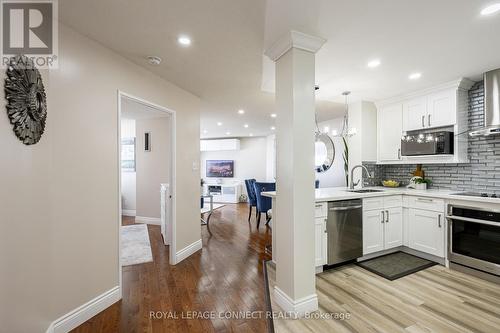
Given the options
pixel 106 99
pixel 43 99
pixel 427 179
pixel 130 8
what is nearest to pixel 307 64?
pixel 130 8

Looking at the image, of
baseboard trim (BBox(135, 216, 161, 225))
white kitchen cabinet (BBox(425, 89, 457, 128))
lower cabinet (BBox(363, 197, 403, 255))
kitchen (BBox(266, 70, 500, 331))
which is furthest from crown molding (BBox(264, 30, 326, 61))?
baseboard trim (BBox(135, 216, 161, 225))

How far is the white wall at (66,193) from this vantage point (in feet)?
4.02

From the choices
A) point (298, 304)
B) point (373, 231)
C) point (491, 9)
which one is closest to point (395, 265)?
point (373, 231)

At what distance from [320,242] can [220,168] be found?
6.47m

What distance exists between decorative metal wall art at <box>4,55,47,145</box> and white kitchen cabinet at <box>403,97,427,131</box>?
4.42m

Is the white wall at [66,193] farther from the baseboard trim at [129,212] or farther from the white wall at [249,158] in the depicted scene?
the white wall at [249,158]

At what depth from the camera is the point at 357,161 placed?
12.6ft

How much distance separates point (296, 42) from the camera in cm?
186

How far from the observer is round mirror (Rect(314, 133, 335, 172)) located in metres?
5.57

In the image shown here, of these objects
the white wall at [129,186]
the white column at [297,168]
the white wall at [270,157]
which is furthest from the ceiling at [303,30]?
the white wall at [270,157]

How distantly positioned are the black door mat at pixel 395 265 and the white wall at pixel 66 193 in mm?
2970

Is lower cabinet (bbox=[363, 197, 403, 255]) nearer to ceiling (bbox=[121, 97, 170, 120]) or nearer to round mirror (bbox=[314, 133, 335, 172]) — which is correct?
round mirror (bbox=[314, 133, 335, 172])

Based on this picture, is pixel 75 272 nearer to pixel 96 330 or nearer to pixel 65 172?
pixel 96 330

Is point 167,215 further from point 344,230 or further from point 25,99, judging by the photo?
point 344,230
